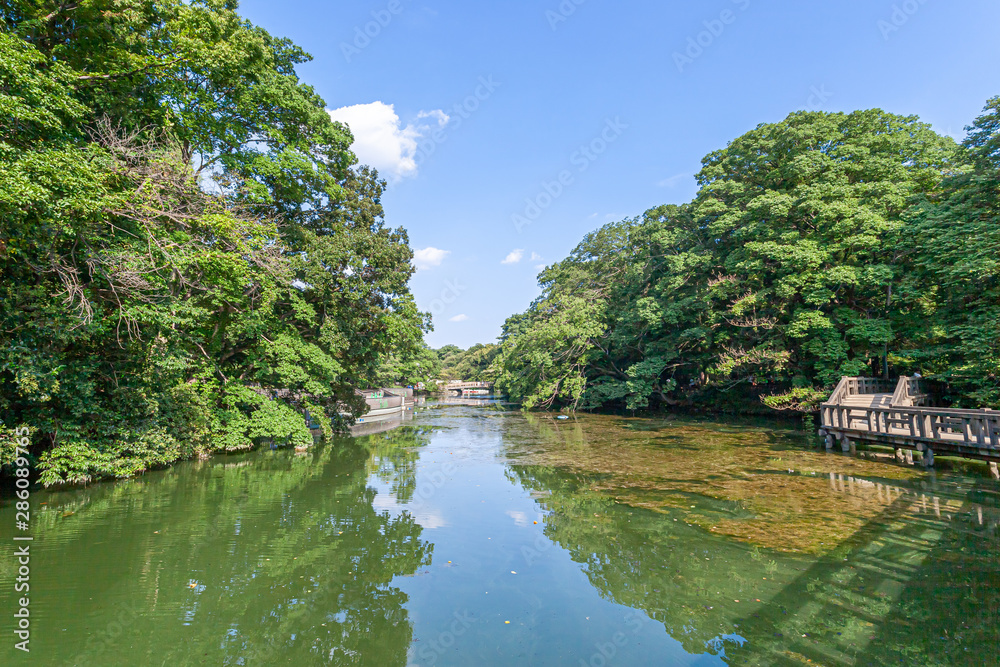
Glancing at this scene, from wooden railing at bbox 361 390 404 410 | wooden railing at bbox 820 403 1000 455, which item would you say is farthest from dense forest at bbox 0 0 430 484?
wooden railing at bbox 820 403 1000 455

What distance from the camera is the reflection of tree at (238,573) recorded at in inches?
132

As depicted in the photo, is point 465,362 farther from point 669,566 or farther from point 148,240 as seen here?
point 669,566

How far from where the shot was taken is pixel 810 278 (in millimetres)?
15961

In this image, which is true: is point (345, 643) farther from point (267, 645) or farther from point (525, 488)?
point (525, 488)

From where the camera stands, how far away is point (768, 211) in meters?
17.6

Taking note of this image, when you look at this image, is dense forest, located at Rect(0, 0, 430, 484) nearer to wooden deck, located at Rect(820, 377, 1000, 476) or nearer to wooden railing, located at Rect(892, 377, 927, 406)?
wooden deck, located at Rect(820, 377, 1000, 476)

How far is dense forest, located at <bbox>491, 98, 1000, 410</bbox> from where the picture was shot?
11.7 meters

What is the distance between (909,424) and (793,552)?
7.76 m

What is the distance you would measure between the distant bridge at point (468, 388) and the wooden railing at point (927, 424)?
50324 millimetres

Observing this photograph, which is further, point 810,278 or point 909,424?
point 810,278

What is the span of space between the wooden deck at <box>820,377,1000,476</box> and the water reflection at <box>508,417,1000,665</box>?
0.75 metres

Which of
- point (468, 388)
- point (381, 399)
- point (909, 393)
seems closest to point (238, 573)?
point (909, 393)

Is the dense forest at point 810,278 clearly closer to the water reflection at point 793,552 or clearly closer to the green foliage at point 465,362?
the water reflection at point 793,552

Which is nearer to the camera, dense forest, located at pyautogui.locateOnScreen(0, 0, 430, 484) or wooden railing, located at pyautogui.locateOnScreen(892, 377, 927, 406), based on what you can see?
dense forest, located at pyautogui.locateOnScreen(0, 0, 430, 484)
